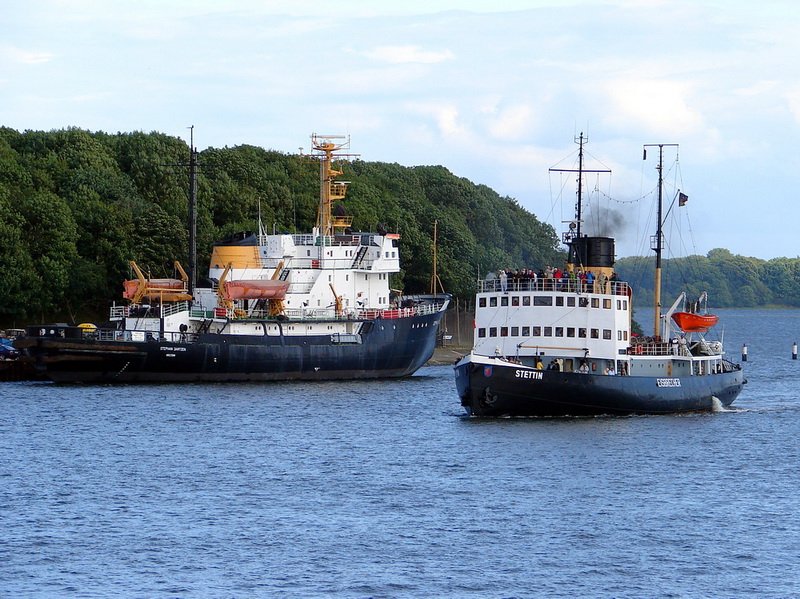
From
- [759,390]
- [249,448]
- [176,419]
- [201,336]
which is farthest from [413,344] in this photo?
[249,448]

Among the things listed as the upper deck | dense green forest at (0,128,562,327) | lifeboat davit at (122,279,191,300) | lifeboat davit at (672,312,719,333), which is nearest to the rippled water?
the upper deck

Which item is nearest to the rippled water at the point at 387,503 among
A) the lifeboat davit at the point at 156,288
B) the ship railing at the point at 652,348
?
the ship railing at the point at 652,348

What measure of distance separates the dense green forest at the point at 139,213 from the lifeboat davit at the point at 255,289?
33.8 feet

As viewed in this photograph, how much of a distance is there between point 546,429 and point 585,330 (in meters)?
6.01

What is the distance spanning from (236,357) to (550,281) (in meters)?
24.5

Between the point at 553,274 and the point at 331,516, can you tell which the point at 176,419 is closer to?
the point at 553,274

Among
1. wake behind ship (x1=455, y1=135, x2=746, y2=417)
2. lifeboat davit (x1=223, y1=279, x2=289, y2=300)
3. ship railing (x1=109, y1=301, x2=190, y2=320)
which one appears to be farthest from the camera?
lifeboat davit (x1=223, y1=279, x2=289, y2=300)

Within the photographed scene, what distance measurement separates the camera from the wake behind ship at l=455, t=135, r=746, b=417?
206ft

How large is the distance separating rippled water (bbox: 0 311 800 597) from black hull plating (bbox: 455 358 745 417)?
3.01ft

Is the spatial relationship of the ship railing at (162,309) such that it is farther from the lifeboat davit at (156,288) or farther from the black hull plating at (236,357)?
the black hull plating at (236,357)

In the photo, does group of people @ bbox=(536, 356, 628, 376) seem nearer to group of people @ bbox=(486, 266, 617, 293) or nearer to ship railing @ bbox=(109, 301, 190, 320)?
group of people @ bbox=(486, 266, 617, 293)

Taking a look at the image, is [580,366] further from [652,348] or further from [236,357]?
[236,357]

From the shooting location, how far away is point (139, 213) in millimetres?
115250

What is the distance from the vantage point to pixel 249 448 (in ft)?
190
